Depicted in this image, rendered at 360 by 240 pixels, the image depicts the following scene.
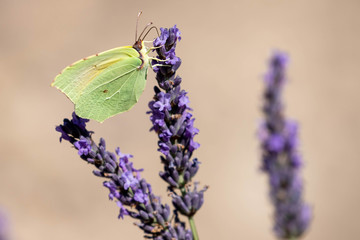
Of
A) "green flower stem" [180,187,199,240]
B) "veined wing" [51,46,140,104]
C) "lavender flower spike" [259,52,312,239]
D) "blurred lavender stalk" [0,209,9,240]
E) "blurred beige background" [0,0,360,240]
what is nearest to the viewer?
"green flower stem" [180,187,199,240]

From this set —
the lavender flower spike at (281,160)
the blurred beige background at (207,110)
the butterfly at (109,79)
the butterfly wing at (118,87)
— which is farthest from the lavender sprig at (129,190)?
the blurred beige background at (207,110)

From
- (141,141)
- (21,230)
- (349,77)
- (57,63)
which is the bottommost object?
(21,230)

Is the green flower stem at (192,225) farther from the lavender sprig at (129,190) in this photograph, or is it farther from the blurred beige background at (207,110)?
the blurred beige background at (207,110)

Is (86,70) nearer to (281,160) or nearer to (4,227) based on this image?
(4,227)

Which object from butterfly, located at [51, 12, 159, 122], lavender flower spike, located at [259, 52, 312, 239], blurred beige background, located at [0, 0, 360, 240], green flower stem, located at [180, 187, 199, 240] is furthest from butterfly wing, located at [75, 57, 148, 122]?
blurred beige background, located at [0, 0, 360, 240]

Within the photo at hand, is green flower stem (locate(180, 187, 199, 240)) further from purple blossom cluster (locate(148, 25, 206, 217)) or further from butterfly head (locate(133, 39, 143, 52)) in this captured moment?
butterfly head (locate(133, 39, 143, 52))

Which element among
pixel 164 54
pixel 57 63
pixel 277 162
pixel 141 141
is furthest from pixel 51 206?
pixel 164 54

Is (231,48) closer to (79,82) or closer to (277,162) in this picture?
(277,162)
